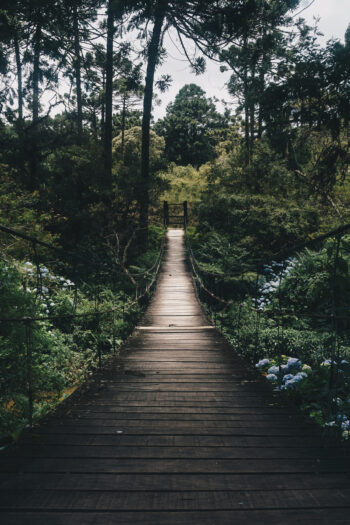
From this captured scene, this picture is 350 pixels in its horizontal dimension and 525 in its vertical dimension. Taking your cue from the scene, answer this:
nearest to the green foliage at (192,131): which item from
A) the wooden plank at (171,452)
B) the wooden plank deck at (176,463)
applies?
the wooden plank deck at (176,463)

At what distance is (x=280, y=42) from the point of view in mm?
7543

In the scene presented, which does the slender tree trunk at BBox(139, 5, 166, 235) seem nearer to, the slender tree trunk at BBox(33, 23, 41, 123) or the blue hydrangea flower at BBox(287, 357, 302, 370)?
the slender tree trunk at BBox(33, 23, 41, 123)

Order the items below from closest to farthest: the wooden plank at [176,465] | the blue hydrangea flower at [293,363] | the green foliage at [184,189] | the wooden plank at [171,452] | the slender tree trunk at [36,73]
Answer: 1. the wooden plank at [176,465]
2. the wooden plank at [171,452]
3. the blue hydrangea flower at [293,363]
4. the slender tree trunk at [36,73]
5. the green foliage at [184,189]

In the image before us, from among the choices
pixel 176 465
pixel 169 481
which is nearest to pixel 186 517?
pixel 169 481

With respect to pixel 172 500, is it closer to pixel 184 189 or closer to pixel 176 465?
pixel 176 465

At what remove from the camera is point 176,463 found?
1823mm

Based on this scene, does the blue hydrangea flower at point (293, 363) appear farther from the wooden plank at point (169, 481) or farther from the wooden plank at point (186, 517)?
the wooden plank at point (186, 517)

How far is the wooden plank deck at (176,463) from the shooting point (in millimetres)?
1446

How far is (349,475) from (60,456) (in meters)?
1.44

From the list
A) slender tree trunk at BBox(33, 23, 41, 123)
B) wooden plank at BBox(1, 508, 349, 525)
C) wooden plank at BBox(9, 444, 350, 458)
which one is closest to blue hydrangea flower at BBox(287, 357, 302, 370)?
wooden plank at BBox(9, 444, 350, 458)

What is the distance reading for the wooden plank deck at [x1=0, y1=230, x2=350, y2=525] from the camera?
1446 millimetres

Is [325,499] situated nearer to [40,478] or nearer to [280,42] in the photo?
[40,478]

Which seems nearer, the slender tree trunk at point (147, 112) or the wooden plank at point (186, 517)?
the wooden plank at point (186, 517)

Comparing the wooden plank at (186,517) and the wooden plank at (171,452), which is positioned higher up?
the wooden plank at (186,517)
